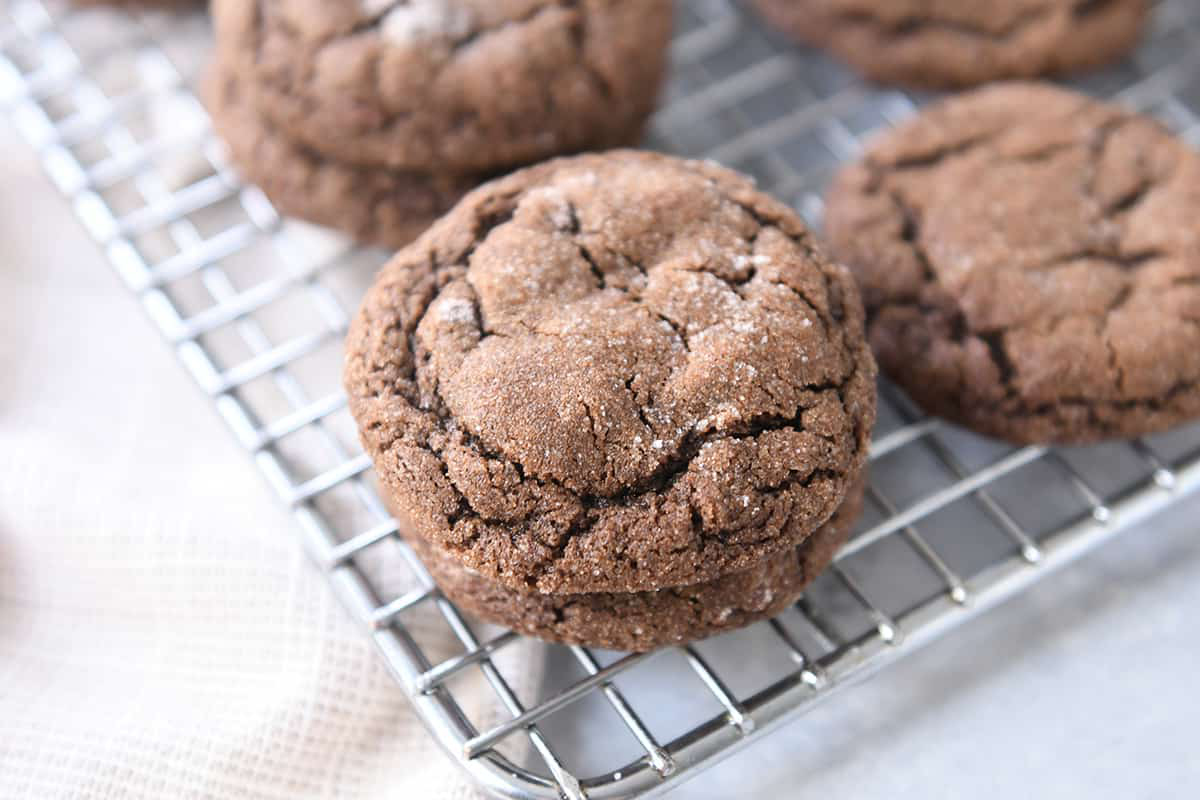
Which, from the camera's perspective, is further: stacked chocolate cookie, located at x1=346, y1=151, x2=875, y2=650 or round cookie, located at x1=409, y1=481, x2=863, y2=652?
round cookie, located at x1=409, y1=481, x2=863, y2=652

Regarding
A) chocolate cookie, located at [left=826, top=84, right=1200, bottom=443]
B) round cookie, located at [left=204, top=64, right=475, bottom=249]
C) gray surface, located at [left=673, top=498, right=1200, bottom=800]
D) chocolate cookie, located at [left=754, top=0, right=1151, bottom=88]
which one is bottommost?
gray surface, located at [left=673, top=498, right=1200, bottom=800]

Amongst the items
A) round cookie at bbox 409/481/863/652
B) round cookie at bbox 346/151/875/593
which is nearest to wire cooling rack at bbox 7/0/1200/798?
round cookie at bbox 409/481/863/652

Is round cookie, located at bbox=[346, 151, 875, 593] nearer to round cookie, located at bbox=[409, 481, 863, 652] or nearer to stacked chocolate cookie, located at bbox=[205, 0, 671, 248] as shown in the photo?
round cookie, located at bbox=[409, 481, 863, 652]

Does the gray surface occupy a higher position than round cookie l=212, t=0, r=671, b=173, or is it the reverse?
round cookie l=212, t=0, r=671, b=173

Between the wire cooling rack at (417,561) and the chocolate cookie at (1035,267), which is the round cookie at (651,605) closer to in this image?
the wire cooling rack at (417,561)

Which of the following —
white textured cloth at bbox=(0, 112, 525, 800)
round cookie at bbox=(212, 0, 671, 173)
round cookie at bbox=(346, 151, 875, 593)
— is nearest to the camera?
round cookie at bbox=(346, 151, 875, 593)

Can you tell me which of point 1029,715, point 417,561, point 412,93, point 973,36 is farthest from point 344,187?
point 1029,715

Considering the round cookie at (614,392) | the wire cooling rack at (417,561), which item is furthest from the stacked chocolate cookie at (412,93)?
the round cookie at (614,392)
